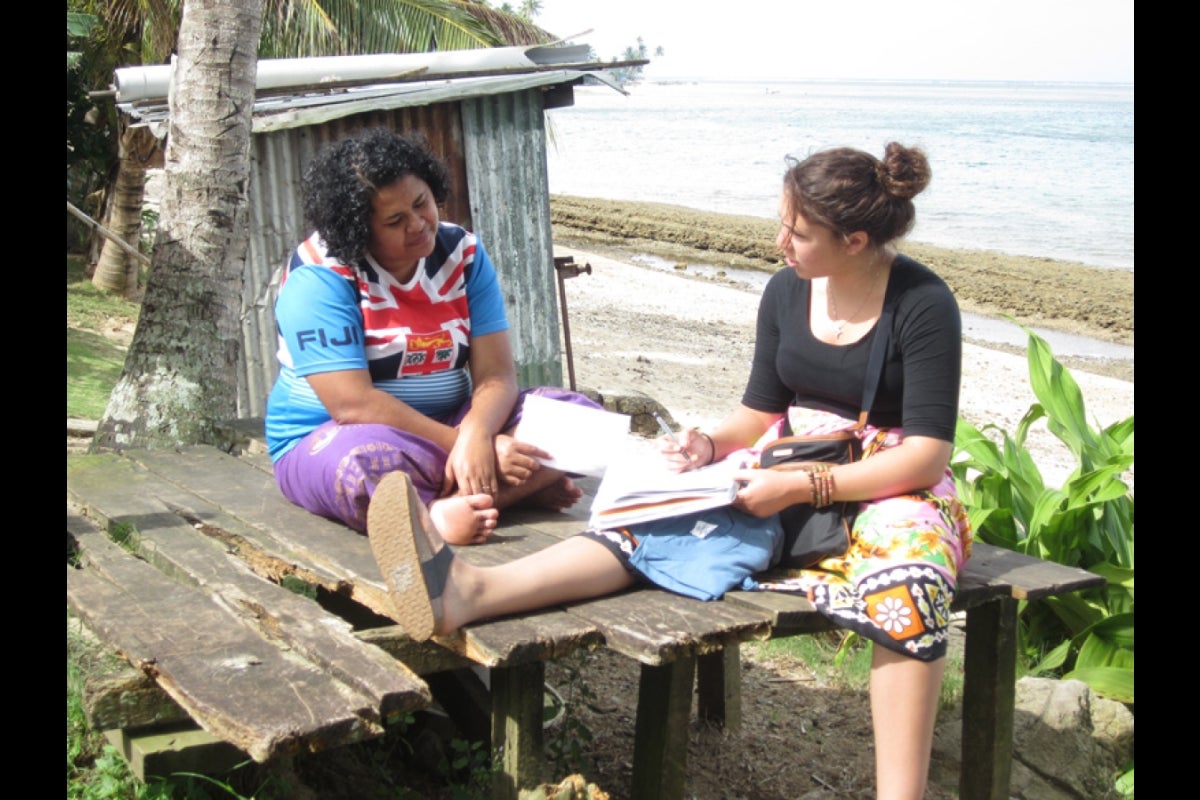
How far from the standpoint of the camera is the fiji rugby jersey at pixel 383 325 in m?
3.60

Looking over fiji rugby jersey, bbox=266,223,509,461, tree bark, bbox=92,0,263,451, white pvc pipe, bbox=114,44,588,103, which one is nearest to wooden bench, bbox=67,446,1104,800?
fiji rugby jersey, bbox=266,223,509,461

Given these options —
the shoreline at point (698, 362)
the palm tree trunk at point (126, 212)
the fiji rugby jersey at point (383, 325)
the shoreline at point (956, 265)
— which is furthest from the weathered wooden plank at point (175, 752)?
the shoreline at point (956, 265)

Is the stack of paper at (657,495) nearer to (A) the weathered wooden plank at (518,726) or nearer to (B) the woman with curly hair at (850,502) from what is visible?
(B) the woman with curly hair at (850,502)

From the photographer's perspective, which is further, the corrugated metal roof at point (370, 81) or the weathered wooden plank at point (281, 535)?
the corrugated metal roof at point (370, 81)

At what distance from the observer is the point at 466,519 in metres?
3.45

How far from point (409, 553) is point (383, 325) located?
44.9 inches

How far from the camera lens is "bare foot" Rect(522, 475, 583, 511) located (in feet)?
13.0

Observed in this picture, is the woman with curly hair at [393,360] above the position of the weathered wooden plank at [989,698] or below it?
above

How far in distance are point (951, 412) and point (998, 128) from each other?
59192mm

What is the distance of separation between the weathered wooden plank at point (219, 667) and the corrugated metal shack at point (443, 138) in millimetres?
4514

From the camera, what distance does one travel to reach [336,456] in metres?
3.51

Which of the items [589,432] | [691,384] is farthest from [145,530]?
[691,384]
